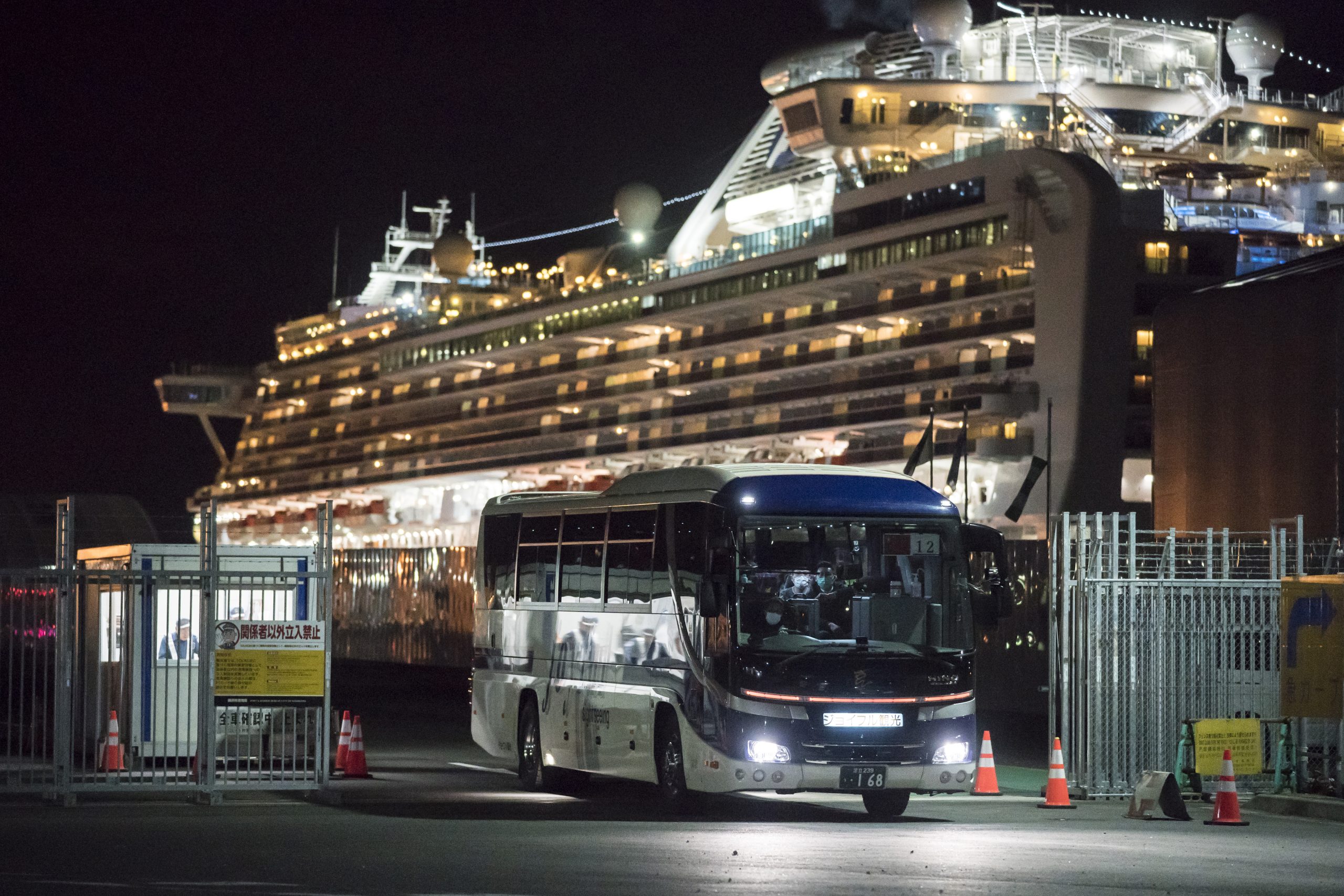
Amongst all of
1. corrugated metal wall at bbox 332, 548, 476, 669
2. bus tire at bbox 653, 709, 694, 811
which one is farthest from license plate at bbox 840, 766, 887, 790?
corrugated metal wall at bbox 332, 548, 476, 669

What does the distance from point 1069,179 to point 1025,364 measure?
5.60 m

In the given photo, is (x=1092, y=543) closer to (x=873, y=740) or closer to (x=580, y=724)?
(x=873, y=740)

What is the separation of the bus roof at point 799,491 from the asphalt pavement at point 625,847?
2252 mm

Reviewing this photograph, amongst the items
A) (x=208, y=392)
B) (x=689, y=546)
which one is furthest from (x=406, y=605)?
(x=208, y=392)

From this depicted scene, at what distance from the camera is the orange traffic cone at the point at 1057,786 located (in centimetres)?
1593

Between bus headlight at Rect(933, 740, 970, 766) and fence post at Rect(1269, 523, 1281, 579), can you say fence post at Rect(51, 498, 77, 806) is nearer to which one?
bus headlight at Rect(933, 740, 970, 766)

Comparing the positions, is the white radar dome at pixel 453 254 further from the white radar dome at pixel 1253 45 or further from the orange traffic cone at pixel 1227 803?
the orange traffic cone at pixel 1227 803

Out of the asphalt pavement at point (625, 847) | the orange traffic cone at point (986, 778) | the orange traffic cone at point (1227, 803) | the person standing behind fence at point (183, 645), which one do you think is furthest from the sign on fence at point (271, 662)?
the orange traffic cone at point (1227, 803)

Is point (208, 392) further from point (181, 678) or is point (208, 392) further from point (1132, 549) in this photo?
point (1132, 549)

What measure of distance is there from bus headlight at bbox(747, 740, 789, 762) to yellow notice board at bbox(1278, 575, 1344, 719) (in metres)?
4.40

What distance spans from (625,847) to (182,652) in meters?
7.50

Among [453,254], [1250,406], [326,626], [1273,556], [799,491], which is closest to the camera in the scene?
[799,491]

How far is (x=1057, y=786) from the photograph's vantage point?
16016mm

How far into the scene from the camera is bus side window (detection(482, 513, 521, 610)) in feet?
61.7
